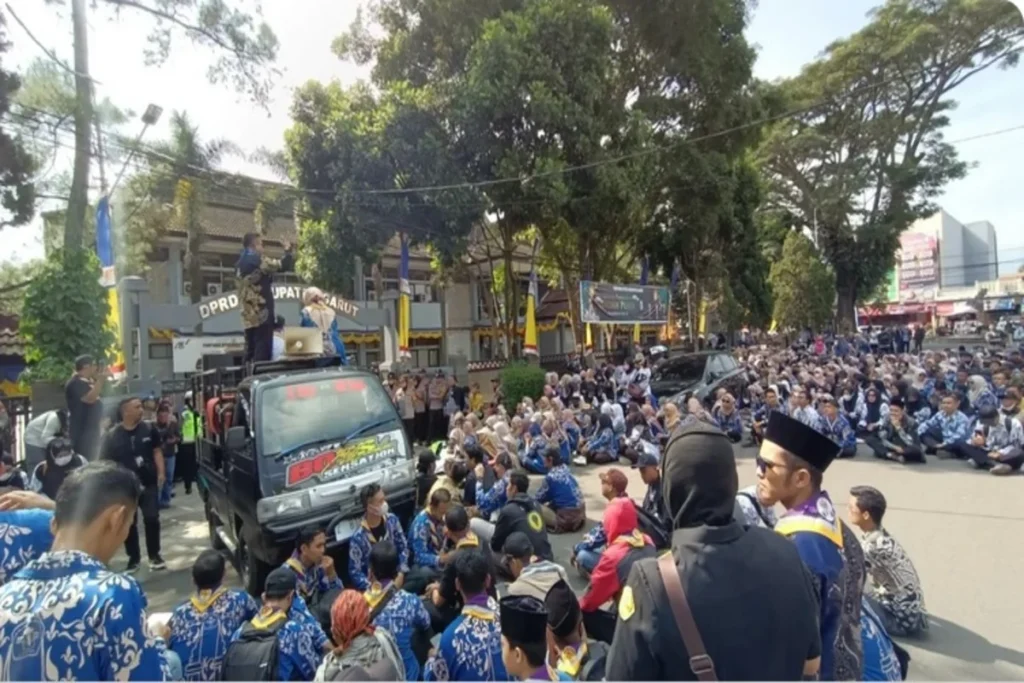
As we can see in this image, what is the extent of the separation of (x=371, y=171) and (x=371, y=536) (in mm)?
11822

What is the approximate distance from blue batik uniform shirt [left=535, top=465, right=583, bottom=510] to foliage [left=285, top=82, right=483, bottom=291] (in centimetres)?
923

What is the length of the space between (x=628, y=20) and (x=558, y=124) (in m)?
4.95

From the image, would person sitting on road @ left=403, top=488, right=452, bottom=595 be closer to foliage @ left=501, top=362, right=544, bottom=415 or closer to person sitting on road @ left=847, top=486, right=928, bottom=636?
person sitting on road @ left=847, top=486, right=928, bottom=636

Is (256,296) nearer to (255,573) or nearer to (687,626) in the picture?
(255,573)

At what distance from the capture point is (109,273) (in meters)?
10.1

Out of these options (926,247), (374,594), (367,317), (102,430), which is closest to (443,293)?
(367,317)

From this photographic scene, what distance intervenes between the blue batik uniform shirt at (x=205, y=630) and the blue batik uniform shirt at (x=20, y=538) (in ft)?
3.15

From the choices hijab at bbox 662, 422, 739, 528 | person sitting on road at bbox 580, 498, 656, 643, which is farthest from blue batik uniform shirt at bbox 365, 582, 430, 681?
hijab at bbox 662, 422, 739, 528

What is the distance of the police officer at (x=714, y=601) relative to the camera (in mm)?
1554

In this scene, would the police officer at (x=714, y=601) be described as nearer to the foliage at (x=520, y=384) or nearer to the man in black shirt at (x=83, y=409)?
the man in black shirt at (x=83, y=409)

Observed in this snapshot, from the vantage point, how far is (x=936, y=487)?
8.50m

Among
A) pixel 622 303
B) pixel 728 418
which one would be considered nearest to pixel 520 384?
pixel 622 303

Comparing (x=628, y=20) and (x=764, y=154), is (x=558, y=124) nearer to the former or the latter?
(x=628, y=20)

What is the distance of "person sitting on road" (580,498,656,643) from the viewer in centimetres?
388
